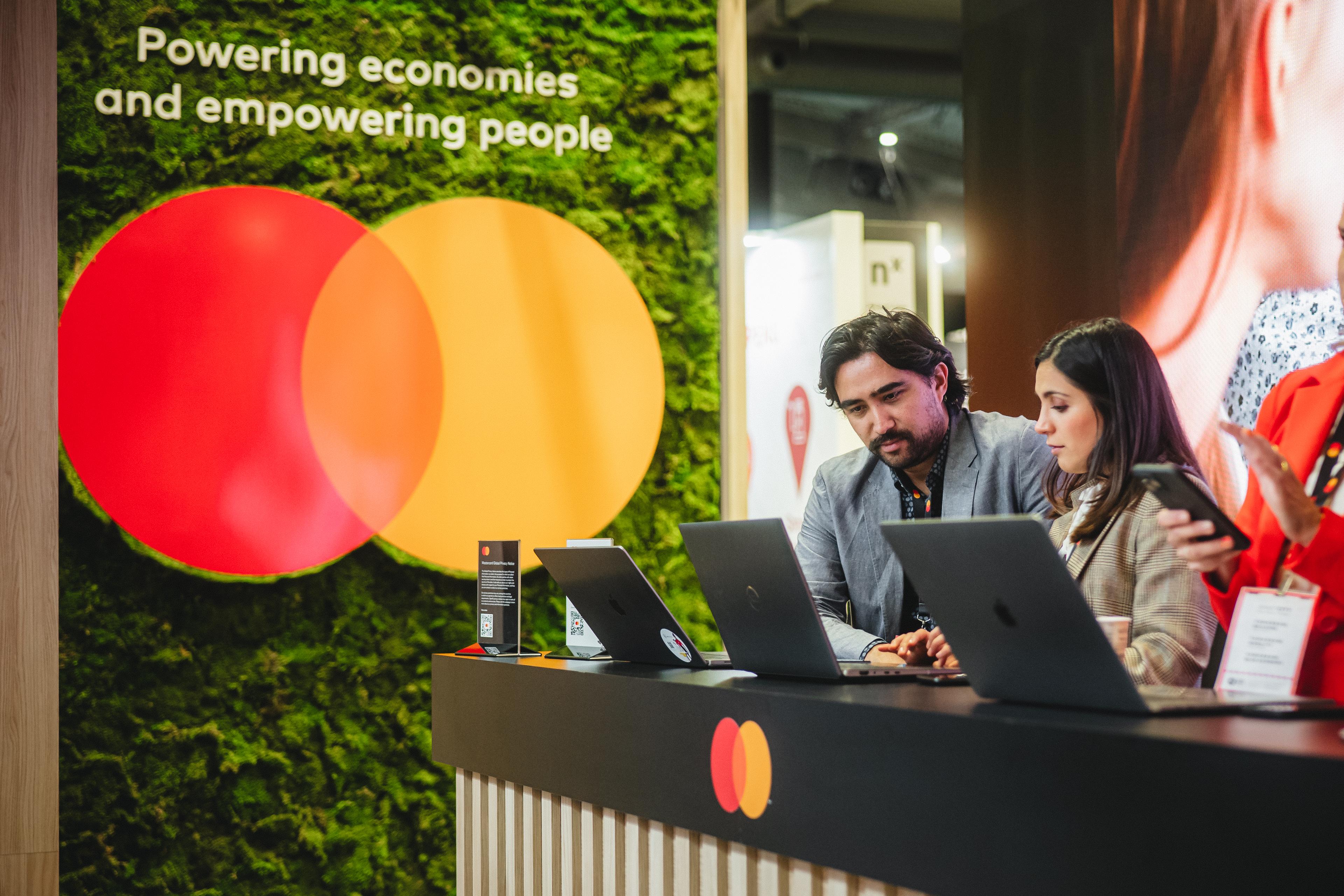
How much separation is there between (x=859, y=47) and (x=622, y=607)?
525 centimetres

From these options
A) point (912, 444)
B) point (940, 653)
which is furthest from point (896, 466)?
point (940, 653)

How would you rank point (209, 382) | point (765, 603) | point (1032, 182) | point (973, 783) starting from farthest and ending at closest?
point (1032, 182) → point (209, 382) → point (765, 603) → point (973, 783)

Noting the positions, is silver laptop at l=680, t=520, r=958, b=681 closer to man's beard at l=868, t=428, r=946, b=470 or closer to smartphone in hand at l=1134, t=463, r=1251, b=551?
smartphone in hand at l=1134, t=463, r=1251, b=551

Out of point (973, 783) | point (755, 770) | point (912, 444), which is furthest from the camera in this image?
point (912, 444)

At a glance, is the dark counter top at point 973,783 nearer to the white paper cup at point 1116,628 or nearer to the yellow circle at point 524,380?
the white paper cup at point 1116,628

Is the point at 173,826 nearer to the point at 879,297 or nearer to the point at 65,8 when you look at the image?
the point at 65,8

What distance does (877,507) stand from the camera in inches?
114

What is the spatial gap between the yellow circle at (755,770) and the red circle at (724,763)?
1 centimetres

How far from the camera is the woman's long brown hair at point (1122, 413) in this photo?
2.16 m

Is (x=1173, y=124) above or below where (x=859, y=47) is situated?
below

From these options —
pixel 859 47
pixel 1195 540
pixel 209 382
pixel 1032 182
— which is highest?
pixel 859 47

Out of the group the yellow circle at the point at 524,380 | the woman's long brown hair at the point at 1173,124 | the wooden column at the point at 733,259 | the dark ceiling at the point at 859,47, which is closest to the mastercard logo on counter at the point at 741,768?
the yellow circle at the point at 524,380

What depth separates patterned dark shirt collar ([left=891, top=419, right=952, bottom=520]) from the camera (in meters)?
2.81

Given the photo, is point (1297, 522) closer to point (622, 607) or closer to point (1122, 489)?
point (1122, 489)
